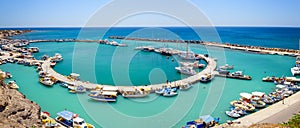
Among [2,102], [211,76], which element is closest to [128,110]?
[2,102]

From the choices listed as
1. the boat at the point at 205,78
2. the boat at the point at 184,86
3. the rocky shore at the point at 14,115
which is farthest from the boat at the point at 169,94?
the rocky shore at the point at 14,115

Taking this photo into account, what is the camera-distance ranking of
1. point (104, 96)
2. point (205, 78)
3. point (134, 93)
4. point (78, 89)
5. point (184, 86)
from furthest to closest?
point (205, 78), point (184, 86), point (78, 89), point (134, 93), point (104, 96)

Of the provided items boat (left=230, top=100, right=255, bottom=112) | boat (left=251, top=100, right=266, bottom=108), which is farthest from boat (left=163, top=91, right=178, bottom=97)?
boat (left=251, top=100, right=266, bottom=108)

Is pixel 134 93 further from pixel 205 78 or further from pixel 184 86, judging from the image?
pixel 205 78

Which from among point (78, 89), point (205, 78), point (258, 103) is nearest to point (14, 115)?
point (78, 89)

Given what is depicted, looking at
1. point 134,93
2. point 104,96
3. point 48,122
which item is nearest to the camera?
point 48,122

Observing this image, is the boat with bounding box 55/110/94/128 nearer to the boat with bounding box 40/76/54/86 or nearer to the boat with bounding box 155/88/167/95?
the boat with bounding box 155/88/167/95

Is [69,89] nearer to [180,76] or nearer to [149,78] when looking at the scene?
[149,78]

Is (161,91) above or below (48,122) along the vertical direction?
above

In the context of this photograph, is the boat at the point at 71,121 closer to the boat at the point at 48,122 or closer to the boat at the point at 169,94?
the boat at the point at 48,122

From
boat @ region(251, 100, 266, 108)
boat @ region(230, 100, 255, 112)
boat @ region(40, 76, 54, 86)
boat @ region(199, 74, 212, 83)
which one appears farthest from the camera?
boat @ region(199, 74, 212, 83)

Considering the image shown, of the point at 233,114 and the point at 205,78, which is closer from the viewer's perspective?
the point at 233,114
